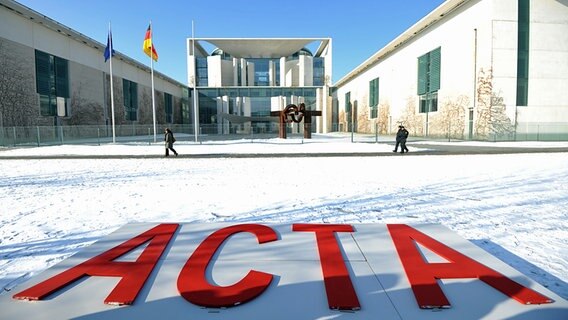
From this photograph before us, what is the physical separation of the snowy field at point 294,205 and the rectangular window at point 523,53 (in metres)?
22.2

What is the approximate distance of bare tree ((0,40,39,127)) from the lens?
88.3ft

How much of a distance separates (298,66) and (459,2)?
4168cm

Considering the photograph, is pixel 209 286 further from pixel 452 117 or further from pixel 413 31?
pixel 413 31

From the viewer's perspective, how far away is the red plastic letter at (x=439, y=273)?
2.72 meters

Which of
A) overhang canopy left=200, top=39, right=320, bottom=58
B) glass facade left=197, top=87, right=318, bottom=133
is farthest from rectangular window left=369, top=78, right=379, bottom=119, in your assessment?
overhang canopy left=200, top=39, right=320, bottom=58

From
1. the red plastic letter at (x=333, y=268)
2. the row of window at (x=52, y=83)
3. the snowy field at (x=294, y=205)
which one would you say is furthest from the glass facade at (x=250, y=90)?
the red plastic letter at (x=333, y=268)

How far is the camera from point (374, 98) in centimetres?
4988

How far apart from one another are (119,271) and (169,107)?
64.6 metres

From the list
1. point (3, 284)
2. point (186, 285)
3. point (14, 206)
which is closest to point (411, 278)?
point (186, 285)

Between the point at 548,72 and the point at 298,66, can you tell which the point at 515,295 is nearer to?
the point at 548,72

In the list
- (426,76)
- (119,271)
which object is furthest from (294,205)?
(426,76)

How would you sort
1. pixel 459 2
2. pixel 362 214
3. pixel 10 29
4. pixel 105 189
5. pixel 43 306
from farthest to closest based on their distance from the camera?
pixel 459 2 → pixel 10 29 → pixel 105 189 → pixel 362 214 → pixel 43 306

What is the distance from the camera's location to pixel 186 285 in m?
2.93

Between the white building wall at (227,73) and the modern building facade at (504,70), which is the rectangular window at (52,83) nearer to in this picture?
the modern building facade at (504,70)
